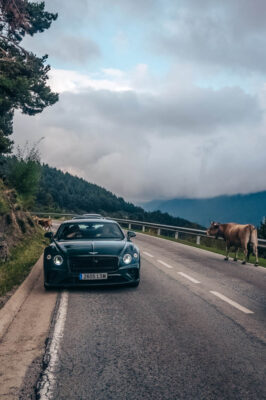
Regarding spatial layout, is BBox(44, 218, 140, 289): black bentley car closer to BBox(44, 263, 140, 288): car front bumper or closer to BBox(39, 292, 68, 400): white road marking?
BBox(44, 263, 140, 288): car front bumper

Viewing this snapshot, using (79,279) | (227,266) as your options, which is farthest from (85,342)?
(227,266)

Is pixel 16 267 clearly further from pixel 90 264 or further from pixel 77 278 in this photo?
pixel 90 264

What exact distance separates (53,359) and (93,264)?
3.81 m

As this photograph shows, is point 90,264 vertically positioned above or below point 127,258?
below

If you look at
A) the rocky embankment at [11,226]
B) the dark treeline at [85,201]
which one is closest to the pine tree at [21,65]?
the rocky embankment at [11,226]

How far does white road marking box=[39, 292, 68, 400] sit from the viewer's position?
3547 millimetres

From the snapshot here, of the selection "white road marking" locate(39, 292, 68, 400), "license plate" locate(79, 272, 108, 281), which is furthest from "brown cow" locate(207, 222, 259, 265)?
"white road marking" locate(39, 292, 68, 400)

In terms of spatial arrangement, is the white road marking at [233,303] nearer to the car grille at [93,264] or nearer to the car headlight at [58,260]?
the car grille at [93,264]

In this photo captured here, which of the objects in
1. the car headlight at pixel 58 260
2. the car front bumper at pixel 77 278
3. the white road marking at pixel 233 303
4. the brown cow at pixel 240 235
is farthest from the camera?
the brown cow at pixel 240 235

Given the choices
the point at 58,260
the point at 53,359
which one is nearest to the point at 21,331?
the point at 53,359

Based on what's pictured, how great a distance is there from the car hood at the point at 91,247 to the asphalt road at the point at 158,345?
2.77 ft

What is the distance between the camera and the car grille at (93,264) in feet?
26.5

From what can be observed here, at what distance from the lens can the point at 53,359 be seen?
4.34 metres

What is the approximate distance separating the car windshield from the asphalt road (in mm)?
1547
